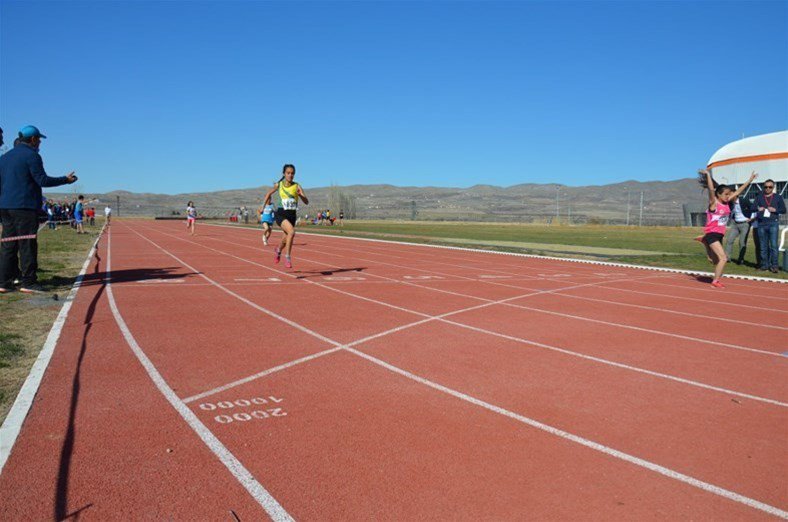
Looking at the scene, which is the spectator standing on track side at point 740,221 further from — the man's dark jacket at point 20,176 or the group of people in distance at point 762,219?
the man's dark jacket at point 20,176

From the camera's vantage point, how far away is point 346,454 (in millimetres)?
3570

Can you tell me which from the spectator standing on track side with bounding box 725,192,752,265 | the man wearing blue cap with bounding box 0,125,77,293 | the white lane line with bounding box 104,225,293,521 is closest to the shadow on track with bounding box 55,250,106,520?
the white lane line with bounding box 104,225,293,521

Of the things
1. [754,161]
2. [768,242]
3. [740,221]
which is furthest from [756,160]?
[768,242]

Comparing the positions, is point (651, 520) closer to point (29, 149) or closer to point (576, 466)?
point (576, 466)

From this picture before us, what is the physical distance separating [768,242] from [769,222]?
0.56 m

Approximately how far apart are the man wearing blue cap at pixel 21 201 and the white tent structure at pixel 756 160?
5238cm

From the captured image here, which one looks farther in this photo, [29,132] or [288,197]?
[288,197]

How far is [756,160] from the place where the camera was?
51594 millimetres

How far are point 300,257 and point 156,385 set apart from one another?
13064mm

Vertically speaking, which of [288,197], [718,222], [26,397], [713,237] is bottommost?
[26,397]

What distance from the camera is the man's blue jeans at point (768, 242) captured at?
14.6 metres

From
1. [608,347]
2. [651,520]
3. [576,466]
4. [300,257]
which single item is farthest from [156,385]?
[300,257]

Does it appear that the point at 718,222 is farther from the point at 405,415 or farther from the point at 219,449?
the point at 219,449

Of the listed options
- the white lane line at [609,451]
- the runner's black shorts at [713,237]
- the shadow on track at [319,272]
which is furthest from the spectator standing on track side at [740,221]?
the white lane line at [609,451]
